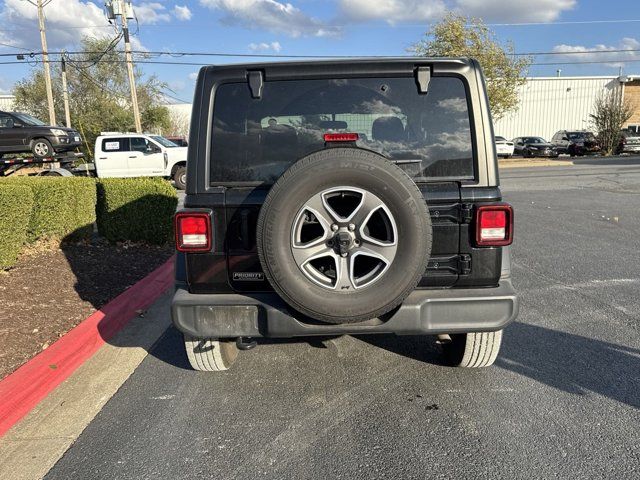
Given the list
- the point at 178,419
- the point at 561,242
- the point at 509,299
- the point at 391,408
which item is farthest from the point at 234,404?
the point at 561,242

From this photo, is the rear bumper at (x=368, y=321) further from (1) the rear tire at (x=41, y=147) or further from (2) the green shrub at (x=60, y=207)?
(1) the rear tire at (x=41, y=147)

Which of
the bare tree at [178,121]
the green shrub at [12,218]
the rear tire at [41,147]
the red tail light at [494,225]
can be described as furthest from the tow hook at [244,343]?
the bare tree at [178,121]

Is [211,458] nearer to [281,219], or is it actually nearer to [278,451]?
[278,451]

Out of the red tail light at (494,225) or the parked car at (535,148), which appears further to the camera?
the parked car at (535,148)

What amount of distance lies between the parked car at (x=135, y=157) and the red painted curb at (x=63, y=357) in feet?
43.5

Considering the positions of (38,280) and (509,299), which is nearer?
(509,299)

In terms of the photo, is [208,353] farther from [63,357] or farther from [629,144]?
[629,144]

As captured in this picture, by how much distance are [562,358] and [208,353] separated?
2.60 metres

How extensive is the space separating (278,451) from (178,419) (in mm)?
744

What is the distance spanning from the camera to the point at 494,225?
9.54 feet

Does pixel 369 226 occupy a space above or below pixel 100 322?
above

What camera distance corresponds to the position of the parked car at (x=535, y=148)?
106 ft

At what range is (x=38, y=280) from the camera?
562 centimetres

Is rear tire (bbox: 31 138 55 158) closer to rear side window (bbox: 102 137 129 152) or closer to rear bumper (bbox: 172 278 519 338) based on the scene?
rear side window (bbox: 102 137 129 152)
